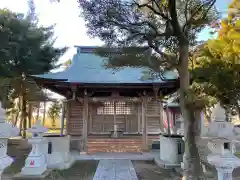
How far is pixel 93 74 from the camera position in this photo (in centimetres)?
934

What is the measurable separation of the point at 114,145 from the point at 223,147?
6.41 meters

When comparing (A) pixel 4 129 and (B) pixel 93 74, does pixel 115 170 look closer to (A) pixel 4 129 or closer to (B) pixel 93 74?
(A) pixel 4 129

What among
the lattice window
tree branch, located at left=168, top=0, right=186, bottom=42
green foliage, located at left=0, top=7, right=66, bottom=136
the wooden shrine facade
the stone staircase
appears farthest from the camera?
the lattice window

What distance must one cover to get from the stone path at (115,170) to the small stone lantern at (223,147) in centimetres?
228

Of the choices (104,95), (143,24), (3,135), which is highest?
(143,24)

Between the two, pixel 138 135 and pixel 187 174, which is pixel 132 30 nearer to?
pixel 187 174

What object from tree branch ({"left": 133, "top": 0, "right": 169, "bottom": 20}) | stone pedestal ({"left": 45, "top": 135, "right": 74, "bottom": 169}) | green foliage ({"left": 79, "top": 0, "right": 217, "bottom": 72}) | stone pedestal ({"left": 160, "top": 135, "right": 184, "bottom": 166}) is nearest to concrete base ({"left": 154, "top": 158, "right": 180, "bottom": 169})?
stone pedestal ({"left": 160, "top": 135, "right": 184, "bottom": 166})

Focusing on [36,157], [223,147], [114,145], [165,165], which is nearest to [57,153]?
[36,157]

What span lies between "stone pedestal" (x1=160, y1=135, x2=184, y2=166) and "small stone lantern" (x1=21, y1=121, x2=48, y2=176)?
3.67m

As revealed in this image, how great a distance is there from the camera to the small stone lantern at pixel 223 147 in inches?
138

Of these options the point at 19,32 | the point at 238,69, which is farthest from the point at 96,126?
the point at 238,69

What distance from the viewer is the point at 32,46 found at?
10.7 meters

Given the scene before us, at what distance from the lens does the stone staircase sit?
364 inches

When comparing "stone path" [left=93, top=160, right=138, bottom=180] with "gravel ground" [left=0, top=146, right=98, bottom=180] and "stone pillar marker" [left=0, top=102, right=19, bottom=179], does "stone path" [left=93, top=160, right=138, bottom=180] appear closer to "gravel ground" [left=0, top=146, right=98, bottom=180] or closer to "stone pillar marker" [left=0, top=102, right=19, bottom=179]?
A: "gravel ground" [left=0, top=146, right=98, bottom=180]
